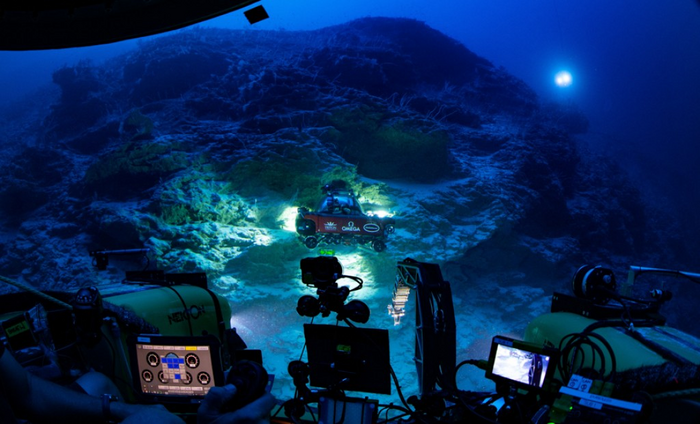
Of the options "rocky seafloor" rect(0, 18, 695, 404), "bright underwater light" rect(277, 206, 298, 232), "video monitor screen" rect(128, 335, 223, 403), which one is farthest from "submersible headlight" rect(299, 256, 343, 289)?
"bright underwater light" rect(277, 206, 298, 232)

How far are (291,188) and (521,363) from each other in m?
21.4

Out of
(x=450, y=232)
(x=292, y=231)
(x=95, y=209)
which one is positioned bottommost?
(x=450, y=232)

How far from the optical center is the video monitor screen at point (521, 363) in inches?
109

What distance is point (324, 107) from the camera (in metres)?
27.7

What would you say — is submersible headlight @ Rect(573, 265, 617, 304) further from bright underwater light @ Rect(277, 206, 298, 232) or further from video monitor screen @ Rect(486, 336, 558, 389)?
bright underwater light @ Rect(277, 206, 298, 232)

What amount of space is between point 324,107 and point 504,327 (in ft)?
66.7

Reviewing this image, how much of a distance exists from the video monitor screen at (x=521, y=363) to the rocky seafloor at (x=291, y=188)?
15.5m

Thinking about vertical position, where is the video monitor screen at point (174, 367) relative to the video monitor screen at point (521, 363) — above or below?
above

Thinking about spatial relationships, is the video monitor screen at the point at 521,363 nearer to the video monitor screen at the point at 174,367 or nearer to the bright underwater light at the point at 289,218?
the video monitor screen at the point at 174,367

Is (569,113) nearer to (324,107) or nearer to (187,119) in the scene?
(324,107)

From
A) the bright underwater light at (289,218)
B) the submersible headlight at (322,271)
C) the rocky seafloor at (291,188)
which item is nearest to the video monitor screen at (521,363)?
the submersible headlight at (322,271)

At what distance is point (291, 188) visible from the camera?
23.5 metres

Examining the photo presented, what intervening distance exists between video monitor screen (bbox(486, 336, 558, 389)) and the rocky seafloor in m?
15.5

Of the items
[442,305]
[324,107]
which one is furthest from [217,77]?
[442,305]
